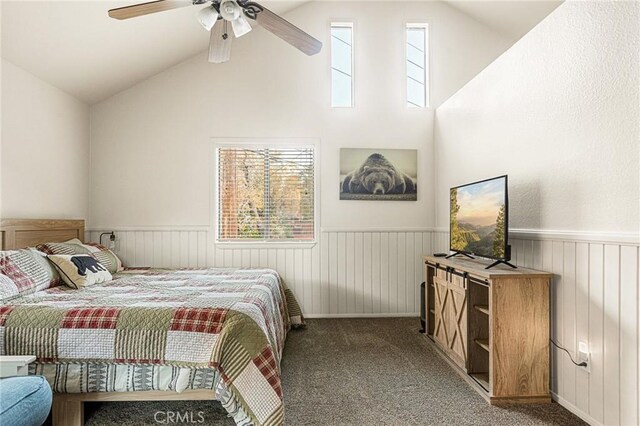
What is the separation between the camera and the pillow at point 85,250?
127 inches

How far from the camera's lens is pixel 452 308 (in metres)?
3.05

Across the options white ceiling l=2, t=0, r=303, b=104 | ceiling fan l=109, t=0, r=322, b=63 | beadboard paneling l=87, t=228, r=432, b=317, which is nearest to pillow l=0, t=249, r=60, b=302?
beadboard paneling l=87, t=228, r=432, b=317

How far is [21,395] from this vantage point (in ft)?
5.06

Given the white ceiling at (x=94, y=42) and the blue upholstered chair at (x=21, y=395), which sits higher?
the white ceiling at (x=94, y=42)

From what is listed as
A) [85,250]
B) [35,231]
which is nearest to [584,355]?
[85,250]

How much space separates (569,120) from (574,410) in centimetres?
171

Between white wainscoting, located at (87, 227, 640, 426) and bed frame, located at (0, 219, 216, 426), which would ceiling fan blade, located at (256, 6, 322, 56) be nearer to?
white wainscoting, located at (87, 227, 640, 426)

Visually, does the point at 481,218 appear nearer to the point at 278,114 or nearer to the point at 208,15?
the point at 208,15

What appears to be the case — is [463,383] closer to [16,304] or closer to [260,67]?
[16,304]

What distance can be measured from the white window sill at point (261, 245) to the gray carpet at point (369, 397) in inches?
48.1

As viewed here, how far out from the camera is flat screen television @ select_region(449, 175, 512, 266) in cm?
258

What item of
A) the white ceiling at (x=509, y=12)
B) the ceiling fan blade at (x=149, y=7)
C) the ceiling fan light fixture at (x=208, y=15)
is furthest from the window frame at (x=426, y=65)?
the ceiling fan blade at (x=149, y=7)

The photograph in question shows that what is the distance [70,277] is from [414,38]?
14.1ft

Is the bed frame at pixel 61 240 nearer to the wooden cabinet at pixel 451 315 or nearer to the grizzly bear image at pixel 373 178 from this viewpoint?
the wooden cabinet at pixel 451 315
